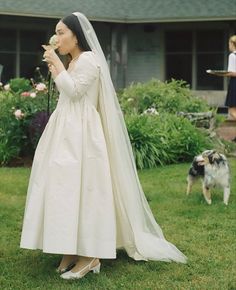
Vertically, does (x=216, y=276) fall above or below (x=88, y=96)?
below

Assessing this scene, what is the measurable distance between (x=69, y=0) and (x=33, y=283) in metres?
14.4

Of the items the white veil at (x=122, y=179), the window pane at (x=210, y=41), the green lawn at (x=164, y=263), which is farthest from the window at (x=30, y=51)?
the white veil at (x=122, y=179)

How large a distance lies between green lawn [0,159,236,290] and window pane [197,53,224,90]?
401 inches

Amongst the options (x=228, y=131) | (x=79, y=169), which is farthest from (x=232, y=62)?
(x=79, y=169)

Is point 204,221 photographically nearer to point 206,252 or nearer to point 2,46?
point 206,252

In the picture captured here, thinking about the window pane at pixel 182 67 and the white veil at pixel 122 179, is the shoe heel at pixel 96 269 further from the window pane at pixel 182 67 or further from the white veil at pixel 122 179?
the window pane at pixel 182 67

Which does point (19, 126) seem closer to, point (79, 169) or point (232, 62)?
point (232, 62)

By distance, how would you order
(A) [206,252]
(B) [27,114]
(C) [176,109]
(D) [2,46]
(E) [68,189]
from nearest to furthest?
(E) [68,189] → (A) [206,252] → (B) [27,114] → (C) [176,109] → (D) [2,46]

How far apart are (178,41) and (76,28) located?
1382 cm

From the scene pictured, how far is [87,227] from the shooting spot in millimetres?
4461

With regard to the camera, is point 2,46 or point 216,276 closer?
point 216,276

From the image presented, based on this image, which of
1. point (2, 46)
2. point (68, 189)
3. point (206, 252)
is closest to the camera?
point (68, 189)

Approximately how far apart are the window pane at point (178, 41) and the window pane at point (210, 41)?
271mm

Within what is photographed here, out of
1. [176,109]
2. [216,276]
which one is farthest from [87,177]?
[176,109]
